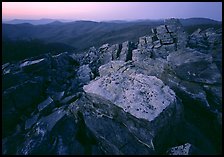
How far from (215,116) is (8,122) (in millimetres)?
Result: 9729

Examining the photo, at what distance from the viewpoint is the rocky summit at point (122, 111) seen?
9367 mm

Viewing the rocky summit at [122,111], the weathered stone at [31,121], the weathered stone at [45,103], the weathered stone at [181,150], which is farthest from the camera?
the weathered stone at [45,103]

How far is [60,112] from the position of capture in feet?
37.6

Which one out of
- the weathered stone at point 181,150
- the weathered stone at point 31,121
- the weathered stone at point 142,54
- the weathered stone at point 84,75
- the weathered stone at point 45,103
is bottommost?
the weathered stone at point 181,150

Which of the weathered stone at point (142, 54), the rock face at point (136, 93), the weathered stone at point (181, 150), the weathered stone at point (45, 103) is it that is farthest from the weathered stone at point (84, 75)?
the weathered stone at point (181, 150)

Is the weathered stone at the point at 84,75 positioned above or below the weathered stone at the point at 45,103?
above

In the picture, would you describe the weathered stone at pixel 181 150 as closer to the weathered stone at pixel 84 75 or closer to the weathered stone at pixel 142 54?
the weathered stone at pixel 84 75

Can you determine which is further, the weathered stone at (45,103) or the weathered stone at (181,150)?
the weathered stone at (45,103)

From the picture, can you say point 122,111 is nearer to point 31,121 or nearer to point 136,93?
point 136,93

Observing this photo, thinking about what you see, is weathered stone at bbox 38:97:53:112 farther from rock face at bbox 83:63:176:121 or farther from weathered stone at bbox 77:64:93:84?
weathered stone at bbox 77:64:93:84

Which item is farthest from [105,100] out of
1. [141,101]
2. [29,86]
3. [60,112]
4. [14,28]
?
[14,28]

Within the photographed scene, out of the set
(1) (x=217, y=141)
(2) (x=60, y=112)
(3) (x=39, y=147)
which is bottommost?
(1) (x=217, y=141)

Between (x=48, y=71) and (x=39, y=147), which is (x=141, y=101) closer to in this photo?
(x=39, y=147)

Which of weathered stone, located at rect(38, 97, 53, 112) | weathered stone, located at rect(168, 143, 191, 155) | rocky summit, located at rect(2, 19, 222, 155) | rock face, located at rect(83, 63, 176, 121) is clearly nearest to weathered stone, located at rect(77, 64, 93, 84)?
rocky summit, located at rect(2, 19, 222, 155)
